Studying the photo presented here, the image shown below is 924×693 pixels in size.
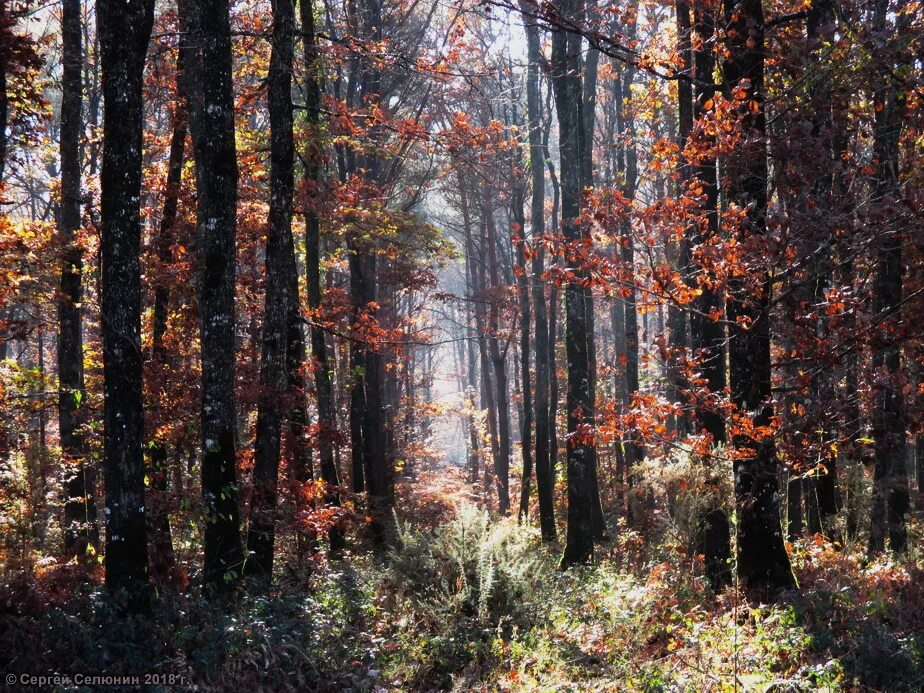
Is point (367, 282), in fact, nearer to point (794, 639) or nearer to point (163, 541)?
point (163, 541)

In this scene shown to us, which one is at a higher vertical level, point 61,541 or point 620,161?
point 620,161

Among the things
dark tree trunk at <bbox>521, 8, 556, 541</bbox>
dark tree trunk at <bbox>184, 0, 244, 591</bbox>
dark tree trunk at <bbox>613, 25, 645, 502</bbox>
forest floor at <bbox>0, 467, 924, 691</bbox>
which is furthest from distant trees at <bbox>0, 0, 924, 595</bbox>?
dark tree trunk at <bbox>613, 25, 645, 502</bbox>

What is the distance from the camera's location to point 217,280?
8742 mm

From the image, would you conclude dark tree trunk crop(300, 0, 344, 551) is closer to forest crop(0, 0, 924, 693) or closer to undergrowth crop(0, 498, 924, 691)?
forest crop(0, 0, 924, 693)

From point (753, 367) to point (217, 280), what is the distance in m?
6.31

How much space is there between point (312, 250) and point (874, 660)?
40.4 ft

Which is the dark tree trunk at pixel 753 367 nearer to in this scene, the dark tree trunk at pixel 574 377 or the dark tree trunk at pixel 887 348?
the dark tree trunk at pixel 887 348

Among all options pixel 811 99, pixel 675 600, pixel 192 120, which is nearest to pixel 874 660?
pixel 675 600

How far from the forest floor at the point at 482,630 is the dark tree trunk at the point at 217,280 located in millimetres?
1071

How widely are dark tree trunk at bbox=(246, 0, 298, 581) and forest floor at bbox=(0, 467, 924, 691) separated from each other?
1.65 meters

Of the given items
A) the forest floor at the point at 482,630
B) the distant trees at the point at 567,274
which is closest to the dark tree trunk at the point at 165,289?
the distant trees at the point at 567,274

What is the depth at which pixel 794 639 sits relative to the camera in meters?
6.65

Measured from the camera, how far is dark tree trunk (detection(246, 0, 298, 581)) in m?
10.1

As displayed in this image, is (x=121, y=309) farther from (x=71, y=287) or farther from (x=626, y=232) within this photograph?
(x=626, y=232)
